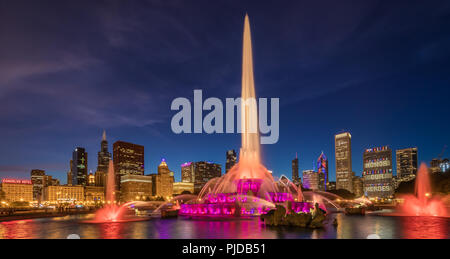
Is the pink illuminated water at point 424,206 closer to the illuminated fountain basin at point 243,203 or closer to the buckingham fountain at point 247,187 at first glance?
the buckingham fountain at point 247,187

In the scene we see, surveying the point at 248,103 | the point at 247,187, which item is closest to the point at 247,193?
the point at 247,187

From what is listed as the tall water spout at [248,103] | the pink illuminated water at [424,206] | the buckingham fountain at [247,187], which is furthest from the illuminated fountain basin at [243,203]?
the pink illuminated water at [424,206]

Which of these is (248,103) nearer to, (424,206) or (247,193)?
(247,193)

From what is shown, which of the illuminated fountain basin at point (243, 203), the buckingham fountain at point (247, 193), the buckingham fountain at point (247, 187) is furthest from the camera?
the buckingham fountain at point (247, 187)

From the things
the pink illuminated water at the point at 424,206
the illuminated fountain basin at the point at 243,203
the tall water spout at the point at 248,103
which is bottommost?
the pink illuminated water at the point at 424,206

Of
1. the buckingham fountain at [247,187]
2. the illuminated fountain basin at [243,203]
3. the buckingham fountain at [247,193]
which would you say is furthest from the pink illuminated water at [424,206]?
the illuminated fountain basin at [243,203]

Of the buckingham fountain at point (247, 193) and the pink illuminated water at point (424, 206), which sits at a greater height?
the buckingham fountain at point (247, 193)

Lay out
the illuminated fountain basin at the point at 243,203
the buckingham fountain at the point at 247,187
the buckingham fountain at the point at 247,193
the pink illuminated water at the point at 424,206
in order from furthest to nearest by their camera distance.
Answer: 1. the pink illuminated water at the point at 424,206
2. the buckingham fountain at the point at 247,187
3. the buckingham fountain at the point at 247,193
4. the illuminated fountain basin at the point at 243,203

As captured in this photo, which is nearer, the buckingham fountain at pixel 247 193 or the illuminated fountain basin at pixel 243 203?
the illuminated fountain basin at pixel 243 203

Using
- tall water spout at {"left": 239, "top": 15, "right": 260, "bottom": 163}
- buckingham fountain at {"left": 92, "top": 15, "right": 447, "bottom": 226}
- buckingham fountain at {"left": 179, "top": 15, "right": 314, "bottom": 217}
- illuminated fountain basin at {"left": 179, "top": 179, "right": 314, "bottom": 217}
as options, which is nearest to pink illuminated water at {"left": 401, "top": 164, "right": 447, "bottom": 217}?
buckingham fountain at {"left": 92, "top": 15, "right": 447, "bottom": 226}
